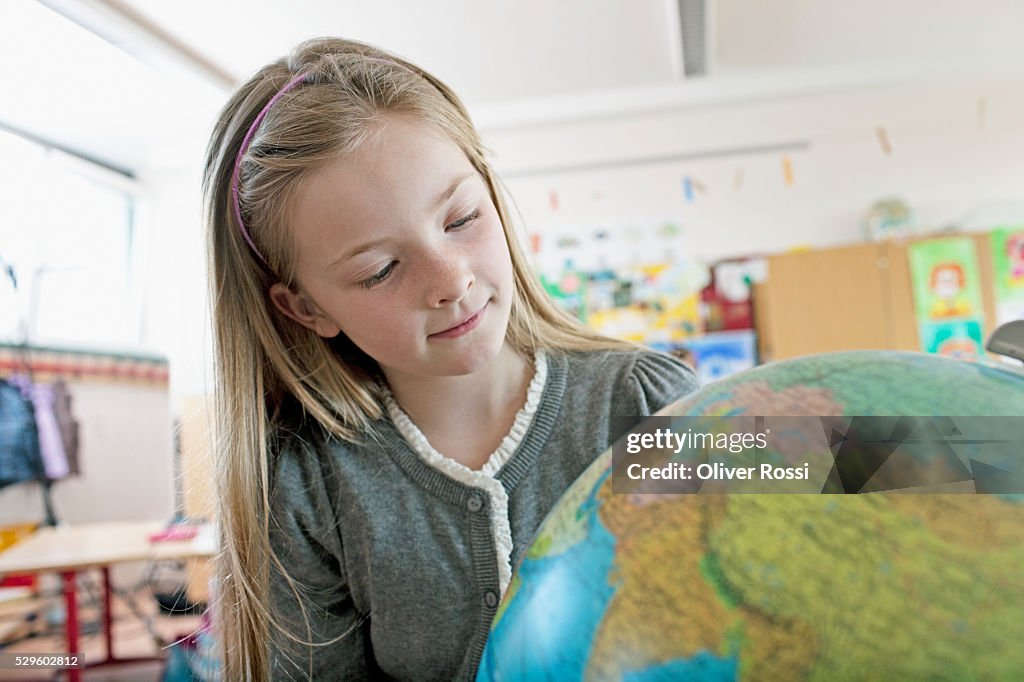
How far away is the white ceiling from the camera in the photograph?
3.71m

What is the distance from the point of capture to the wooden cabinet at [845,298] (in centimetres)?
467

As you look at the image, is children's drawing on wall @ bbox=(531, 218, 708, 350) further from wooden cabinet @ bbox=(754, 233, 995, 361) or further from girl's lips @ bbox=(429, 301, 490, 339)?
girl's lips @ bbox=(429, 301, 490, 339)

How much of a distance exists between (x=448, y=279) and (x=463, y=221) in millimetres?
69

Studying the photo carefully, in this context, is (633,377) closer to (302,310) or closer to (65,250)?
(302,310)

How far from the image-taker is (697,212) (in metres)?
5.27

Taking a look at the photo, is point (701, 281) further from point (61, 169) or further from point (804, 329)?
point (61, 169)

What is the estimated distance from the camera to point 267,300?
2.90 ft

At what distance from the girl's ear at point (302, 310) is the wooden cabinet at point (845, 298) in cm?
425

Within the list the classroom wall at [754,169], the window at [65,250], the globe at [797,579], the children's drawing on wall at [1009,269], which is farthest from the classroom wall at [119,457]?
the children's drawing on wall at [1009,269]

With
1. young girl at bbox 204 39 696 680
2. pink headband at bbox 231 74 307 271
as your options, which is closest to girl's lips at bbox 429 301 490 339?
young girl at bbox 204 39 696 680

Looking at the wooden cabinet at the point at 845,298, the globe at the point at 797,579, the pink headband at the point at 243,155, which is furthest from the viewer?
the wooden cabinet at the point at 845,298

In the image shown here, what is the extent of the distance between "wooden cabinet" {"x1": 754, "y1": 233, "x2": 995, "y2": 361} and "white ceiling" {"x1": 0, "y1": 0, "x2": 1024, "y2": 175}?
104cm

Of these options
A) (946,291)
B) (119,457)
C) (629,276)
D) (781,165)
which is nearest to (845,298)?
(946,291)

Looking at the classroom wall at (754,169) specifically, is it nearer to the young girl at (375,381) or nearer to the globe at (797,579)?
the young girl at (375,381)
